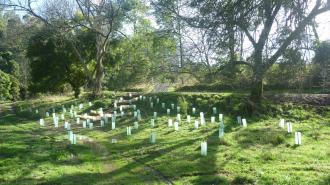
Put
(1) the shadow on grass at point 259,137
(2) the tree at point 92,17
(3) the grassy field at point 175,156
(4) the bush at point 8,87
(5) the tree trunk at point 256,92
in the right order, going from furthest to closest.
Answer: (4) the bush at point 8,87 < (2) the tree at point 92,17 < (5) the tree trunk at point 256,92 < (1) the shadow on grass at point 259,137 < (3) the grassy field at point 175,156

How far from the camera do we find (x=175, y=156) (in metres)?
15.6

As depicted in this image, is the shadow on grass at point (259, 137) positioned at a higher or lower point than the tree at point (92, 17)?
lower

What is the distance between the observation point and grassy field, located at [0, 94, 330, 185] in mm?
12852

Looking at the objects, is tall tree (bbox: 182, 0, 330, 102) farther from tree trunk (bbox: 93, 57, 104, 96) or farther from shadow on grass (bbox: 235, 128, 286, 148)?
tree trunk (bbox: 93, 57, 104, 96)

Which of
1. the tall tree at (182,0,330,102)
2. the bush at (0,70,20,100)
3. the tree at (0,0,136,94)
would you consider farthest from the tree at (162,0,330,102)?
the bush at (0,70,20,100)

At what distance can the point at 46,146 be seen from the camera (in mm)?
18078

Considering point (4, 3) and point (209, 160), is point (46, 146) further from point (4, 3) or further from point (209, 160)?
point (4, 3)

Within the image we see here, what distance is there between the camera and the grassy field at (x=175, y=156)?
12852 mm

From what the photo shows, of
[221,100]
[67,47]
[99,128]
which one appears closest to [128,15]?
[67,47]

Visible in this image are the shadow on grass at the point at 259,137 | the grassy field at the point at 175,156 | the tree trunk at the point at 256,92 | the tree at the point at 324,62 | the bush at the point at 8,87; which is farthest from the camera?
the bush at the point at 8,87

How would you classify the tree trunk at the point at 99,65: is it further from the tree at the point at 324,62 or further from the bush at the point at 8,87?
the tree at the point at 324,62

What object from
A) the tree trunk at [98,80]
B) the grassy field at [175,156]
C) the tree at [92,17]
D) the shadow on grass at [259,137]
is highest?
the tree at [92,17]

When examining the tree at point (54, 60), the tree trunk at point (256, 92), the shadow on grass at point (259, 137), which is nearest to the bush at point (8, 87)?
the tree at point (54, 60)

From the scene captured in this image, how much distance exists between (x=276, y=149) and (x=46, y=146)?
897 centimetres
